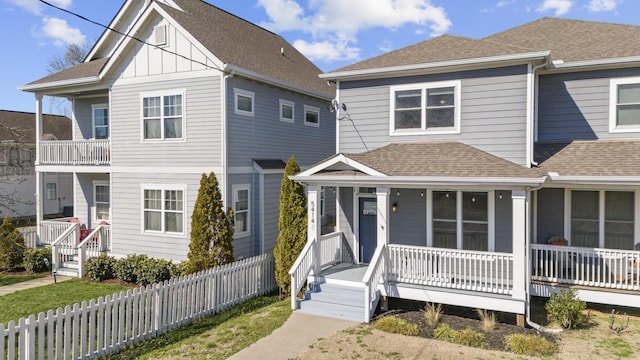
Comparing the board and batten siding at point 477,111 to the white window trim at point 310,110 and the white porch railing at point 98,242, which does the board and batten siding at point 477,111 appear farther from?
the white porch railing at point 98,242

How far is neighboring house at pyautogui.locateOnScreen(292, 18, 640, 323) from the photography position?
9898 mm

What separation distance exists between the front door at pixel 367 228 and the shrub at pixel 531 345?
15.8 feet

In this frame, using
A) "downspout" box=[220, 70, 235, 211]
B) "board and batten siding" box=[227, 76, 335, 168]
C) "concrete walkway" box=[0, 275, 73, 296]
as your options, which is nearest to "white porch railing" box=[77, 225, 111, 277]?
"concrete walkway" box=[0, 275, 73, 296]

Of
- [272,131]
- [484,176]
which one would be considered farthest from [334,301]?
[272,131]

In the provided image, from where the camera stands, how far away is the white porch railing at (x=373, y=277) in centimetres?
967

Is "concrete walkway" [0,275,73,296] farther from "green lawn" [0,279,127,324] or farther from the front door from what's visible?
the front door

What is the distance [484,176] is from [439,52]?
172 inches

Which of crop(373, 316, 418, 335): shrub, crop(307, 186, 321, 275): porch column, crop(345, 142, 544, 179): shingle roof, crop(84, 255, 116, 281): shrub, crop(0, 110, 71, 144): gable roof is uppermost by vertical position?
crop(0, 110, 71, 144): gable roof

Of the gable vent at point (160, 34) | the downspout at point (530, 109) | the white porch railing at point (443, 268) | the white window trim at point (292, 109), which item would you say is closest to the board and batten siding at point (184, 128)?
the gable vent at point (160, 34)

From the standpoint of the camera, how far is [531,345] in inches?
316

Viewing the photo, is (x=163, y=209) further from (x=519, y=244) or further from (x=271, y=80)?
(x=519, y=244)

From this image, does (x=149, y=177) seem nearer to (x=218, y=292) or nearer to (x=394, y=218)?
(x=218, y=292)

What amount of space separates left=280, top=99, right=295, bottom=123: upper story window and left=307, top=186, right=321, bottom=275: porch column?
5.52 metres

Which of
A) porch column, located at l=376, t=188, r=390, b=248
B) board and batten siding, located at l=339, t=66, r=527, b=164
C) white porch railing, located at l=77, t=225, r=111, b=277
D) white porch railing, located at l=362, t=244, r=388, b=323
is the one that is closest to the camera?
white porch railing, located at l=362, t=244, r=388, b=323
